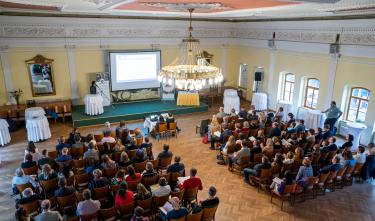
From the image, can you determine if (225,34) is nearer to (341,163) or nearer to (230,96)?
(230,96)

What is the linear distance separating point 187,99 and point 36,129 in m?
6.58

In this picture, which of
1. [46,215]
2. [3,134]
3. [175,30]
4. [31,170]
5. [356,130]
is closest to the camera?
[46,215]

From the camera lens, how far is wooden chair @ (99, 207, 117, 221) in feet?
17.0

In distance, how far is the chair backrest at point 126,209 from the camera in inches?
210

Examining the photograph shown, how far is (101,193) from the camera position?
5891 millimetres

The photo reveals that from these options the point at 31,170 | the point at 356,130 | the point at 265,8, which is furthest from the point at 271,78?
the point at 31,170

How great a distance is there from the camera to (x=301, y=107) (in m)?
12.7

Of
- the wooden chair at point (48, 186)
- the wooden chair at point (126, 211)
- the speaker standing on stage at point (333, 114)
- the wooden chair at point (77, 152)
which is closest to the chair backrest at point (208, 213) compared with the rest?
the wooden chair at point (126, 211)

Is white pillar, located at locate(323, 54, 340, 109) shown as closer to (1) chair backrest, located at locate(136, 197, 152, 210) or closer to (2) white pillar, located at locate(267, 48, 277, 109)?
(2) white pillar, located at locate(267, 48, 277, 109)

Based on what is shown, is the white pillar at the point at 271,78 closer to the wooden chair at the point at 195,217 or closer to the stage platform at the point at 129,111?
the stage platform at the point at 129,111

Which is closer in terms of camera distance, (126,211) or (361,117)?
(126,211)

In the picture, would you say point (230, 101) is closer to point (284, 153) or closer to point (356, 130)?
point (356, 130)

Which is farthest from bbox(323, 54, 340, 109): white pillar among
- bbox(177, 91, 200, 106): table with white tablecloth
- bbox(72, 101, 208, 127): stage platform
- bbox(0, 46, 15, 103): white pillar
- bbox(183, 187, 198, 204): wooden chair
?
bbox(0, 46, 15, 103): white pillar

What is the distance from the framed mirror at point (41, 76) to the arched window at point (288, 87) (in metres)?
10.4
